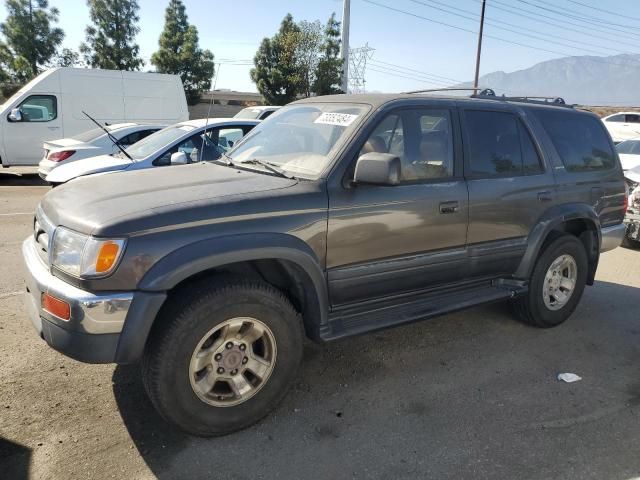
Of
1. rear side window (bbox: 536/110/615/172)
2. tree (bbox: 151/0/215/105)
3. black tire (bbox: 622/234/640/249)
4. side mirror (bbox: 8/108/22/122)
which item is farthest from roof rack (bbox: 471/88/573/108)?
tree (bbox: 151/0/215/105)

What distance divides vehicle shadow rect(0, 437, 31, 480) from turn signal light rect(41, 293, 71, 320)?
2.56 feet

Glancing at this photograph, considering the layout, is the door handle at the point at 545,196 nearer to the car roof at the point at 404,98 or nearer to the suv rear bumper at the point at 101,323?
the car roof at the point at 404,98

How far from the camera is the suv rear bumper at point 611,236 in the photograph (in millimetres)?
4918

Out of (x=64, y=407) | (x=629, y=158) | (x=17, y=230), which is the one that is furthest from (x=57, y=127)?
(x=629, y=158)

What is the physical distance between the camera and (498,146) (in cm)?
404

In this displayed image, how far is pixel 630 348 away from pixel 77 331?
14.1 feet

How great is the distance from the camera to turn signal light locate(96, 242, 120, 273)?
2.46m

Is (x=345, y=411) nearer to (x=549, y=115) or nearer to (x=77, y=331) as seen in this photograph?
(x=77, y=331)

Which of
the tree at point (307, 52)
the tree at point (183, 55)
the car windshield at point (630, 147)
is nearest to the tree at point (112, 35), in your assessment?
the tree at point (183, 55)

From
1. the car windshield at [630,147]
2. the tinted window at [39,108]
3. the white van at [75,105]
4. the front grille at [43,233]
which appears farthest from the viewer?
the car windshield at [630,147]

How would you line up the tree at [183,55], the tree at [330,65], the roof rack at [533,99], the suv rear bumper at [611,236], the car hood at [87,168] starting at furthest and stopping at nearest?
the tree at [183,55] < the tree at [330,65] < the car hood at [87,168] < the suv rear bumper at [611,236] < the roof rack at [533,99]

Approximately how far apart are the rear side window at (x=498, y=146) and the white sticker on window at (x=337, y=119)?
0.98 meters

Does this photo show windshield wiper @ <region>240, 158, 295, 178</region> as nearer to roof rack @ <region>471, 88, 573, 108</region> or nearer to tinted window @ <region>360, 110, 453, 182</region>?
tinted window @ <region>360, 110, 453, 182</region>

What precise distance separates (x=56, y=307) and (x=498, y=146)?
3314 millimetres
